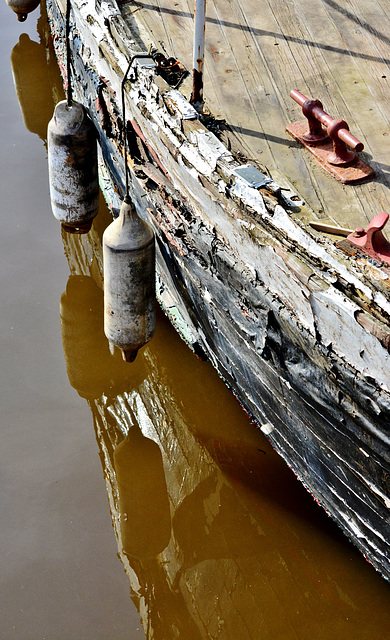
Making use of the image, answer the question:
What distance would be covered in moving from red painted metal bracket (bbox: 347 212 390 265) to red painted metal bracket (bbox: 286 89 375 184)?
1.49 ft

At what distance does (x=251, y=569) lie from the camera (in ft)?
10.7

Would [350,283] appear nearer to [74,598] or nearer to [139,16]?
[74,598]

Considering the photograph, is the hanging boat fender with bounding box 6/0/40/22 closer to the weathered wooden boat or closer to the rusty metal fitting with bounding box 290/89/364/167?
the weathered wooden boat

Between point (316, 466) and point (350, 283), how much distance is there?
38.9 inches

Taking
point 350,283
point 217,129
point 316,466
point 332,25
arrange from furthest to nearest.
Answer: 1. point 332,25
2. point 217,129
3. point 316,466
4. point 350,283

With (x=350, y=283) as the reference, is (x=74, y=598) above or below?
below

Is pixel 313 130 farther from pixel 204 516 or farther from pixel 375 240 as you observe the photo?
pixel 204 516

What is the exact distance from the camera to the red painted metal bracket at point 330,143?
109 inches

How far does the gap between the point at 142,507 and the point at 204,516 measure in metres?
0.33

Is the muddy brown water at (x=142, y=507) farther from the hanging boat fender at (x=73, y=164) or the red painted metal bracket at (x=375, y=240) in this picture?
the red painted metal bracket at (x=375, y=240)

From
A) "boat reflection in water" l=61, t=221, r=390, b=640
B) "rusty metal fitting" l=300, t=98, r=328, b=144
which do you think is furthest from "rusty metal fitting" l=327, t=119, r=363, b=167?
"boat reflection in water" l=61, t=221, r=390, b=640

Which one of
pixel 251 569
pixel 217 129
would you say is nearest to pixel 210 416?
pixel 251 569

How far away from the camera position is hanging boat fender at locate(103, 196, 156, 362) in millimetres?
3232

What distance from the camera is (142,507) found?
3.55 m
